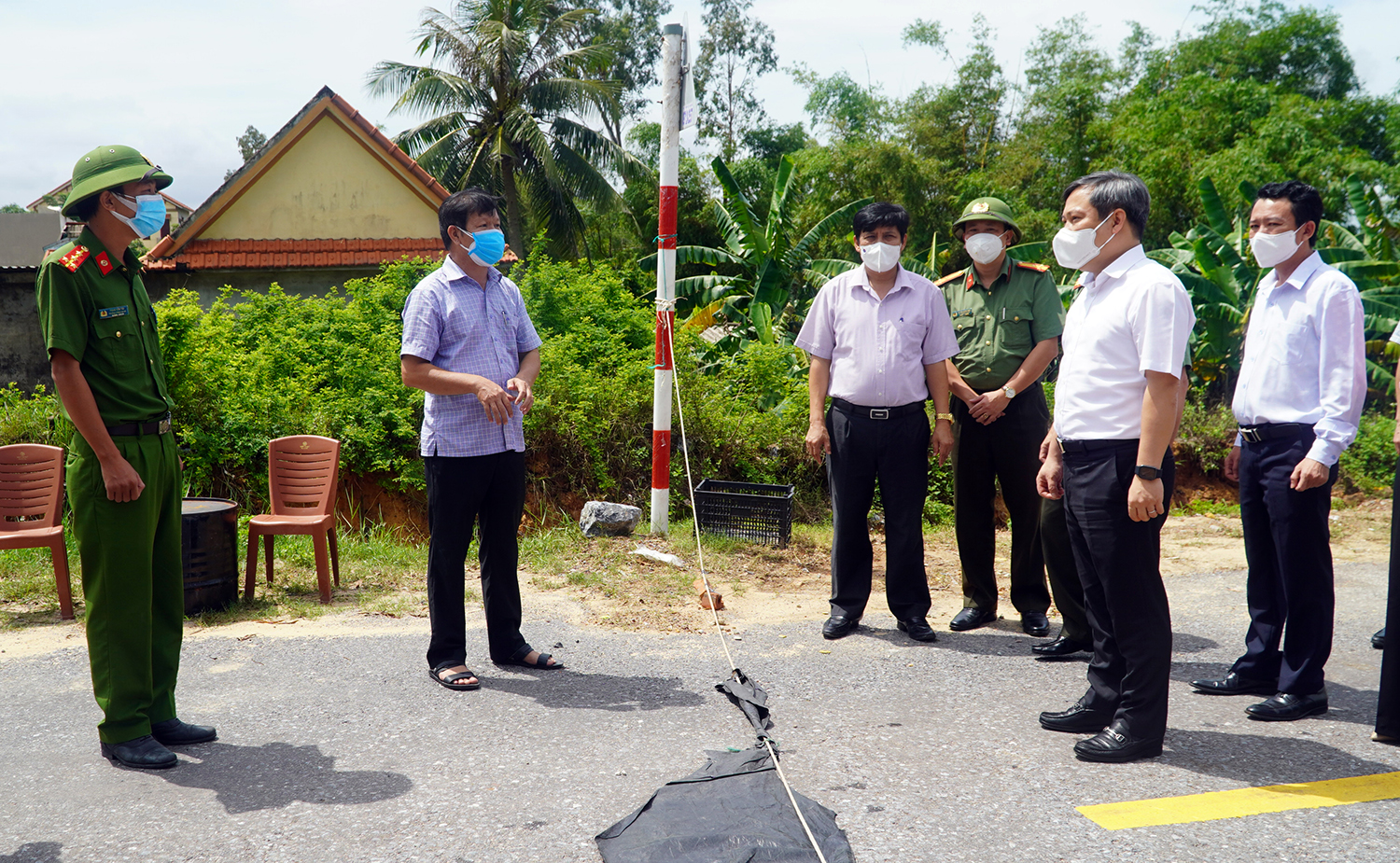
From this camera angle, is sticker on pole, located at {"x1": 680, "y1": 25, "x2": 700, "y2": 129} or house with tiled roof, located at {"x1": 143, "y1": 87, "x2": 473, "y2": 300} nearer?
sticker on pole, located at {"x1": 680, "y1": 25, "x2": 700, "y2": 129}

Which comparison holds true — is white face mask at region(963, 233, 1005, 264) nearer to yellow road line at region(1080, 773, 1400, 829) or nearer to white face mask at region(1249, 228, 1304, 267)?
white face mask at region(1249, 228, 1304, 267)

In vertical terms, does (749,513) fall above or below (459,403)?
below

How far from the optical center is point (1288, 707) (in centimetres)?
389

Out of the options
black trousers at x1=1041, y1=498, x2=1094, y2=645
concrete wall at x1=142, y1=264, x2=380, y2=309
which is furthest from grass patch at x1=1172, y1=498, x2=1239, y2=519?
concrete wall at x1=142, y1=264, x2=380, y2=309

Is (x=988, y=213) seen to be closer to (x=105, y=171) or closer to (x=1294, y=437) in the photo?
(x=1294, y=437)

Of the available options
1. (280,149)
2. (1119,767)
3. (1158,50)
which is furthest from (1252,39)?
(1119,767)

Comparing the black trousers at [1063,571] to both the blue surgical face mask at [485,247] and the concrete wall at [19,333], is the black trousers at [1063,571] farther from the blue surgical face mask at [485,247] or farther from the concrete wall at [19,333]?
the concrete wall at [19,333]

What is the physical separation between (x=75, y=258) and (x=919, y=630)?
159 inches

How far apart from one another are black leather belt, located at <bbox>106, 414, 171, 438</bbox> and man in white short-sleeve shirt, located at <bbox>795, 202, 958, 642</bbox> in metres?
2.99

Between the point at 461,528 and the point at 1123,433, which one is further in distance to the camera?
the point at 461,528

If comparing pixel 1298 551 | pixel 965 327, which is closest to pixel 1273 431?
pixel 1298 551

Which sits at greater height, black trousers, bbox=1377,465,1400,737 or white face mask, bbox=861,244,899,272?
white face mask, bbox=861,244,899,272

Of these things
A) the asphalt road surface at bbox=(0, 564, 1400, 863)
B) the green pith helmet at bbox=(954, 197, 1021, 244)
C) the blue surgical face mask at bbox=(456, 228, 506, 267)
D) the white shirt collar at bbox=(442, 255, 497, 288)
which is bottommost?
the asphalt road surface at bbox=(0, 564, 1400, 863)

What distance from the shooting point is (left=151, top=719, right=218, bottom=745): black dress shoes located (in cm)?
355
